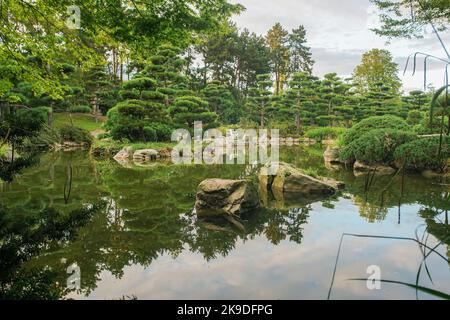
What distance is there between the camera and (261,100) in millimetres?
31484

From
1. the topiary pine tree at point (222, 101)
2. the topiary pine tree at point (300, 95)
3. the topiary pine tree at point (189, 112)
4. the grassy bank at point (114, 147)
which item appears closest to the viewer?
the grassy bank at point (114, 147)

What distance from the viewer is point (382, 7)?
444 inches

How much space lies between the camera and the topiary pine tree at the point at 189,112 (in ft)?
68.0

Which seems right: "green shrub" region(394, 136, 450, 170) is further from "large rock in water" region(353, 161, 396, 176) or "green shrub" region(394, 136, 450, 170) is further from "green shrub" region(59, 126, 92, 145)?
"green shrub" region(59, 126, 92, 145)

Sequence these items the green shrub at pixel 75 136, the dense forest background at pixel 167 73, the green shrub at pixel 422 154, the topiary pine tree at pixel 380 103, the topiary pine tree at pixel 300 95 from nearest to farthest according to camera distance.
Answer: the dense forest background at pixel 167 73 < the green shrub at pixel 422 154 < the green shrub at pixel 75 136 < the topiary pine tree at pixel 380 103 < the topiary pine tree at pixel 300 95

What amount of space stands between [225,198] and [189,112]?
1571 centimetres

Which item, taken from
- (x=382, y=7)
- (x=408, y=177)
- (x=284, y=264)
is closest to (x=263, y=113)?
(x=382, y=7)

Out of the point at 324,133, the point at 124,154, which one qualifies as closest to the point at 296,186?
the point at 124,154

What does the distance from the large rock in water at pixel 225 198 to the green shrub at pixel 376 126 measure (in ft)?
24.7

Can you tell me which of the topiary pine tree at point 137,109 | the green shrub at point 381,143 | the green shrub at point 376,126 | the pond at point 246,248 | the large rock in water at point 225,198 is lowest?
the pond at point 246,248

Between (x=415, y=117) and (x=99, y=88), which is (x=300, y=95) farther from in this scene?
(x=99, y=88)

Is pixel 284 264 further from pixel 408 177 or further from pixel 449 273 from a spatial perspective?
pixel 408 177

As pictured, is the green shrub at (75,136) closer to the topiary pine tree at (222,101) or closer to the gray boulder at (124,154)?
the gray boulder at (124,154)

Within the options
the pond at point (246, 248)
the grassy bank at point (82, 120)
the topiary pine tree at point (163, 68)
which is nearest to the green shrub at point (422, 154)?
the pond at point (246, 248)
